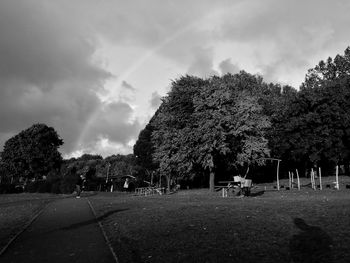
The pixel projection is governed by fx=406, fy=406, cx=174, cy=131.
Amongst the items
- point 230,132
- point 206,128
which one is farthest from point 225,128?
point 206,128

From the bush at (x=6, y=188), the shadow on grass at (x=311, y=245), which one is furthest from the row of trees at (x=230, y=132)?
the shadow on grass at (x=311, y=245)

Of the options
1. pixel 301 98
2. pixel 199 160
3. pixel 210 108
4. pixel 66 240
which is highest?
pixel 301 98

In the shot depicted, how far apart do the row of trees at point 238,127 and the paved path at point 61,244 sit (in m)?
23.6

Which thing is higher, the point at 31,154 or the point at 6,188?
the point at 31,154

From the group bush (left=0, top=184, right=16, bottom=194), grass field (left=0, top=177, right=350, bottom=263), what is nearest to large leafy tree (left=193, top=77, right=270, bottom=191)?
grass field (left=0, top=177, right=350, bottom=263)

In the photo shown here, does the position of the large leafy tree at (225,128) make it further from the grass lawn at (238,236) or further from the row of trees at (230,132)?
the grass lawn at (238,236)

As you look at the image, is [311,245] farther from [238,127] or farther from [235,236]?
[238,127]

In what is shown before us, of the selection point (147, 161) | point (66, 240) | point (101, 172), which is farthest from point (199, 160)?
point (101, 172)

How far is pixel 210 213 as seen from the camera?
624 inches

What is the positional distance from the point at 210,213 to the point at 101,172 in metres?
129

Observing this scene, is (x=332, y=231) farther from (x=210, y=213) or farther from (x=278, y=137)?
(x=278, y=137)

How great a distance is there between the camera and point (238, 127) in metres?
39.7

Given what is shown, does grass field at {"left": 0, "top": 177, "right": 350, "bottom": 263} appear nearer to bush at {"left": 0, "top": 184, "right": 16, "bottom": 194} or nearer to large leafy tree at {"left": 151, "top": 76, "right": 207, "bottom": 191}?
large leafy tree at {"left": 151, "top": 76, "right": 207, "bottom": 191}

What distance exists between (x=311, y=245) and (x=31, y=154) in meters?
80.7
